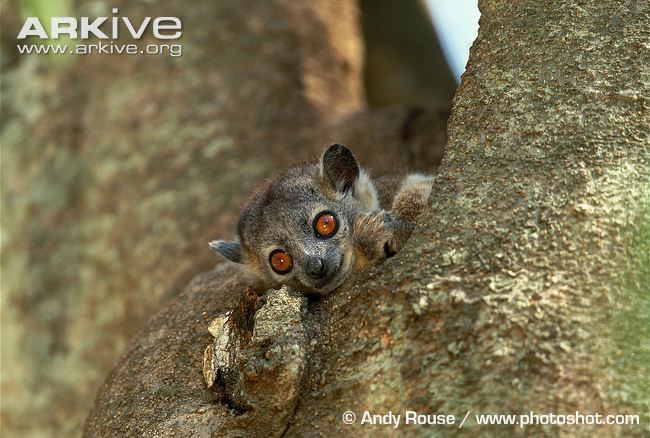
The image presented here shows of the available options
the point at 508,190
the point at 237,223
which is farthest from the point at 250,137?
the point at 508,190

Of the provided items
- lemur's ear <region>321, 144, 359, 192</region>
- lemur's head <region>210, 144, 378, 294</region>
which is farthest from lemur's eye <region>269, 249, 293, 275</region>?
lemur's ear <region>321, 144, 359, 192</region>

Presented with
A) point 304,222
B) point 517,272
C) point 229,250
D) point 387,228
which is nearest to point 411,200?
point 387,228

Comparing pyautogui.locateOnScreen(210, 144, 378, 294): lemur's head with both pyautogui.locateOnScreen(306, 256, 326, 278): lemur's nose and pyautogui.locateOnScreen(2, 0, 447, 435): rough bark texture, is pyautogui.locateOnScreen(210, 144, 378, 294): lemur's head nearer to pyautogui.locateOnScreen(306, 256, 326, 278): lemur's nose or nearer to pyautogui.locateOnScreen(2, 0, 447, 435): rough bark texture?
pyautogui.locateOnScreen(306, 256, 326, 278): lemur's nose

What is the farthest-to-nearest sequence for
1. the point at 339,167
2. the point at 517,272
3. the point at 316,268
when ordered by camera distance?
the point at 339,167 < the point at 316,268 < the point at 517,272

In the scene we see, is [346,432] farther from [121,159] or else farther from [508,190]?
[121,159]

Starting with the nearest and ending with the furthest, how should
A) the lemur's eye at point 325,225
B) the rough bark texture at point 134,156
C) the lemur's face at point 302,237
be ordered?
the lemur's face at point 302,237 → the lemur's eye at point 325,225 → the rough bark texture at point 134,156

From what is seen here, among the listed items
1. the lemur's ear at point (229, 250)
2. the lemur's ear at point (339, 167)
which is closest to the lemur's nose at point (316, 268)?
the lemur's ear at point (339, 167)

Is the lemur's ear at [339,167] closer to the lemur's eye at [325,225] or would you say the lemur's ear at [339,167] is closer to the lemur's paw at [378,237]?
the lemur's eye at [325,225]

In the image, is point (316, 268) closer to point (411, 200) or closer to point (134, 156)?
point (411, 200)
